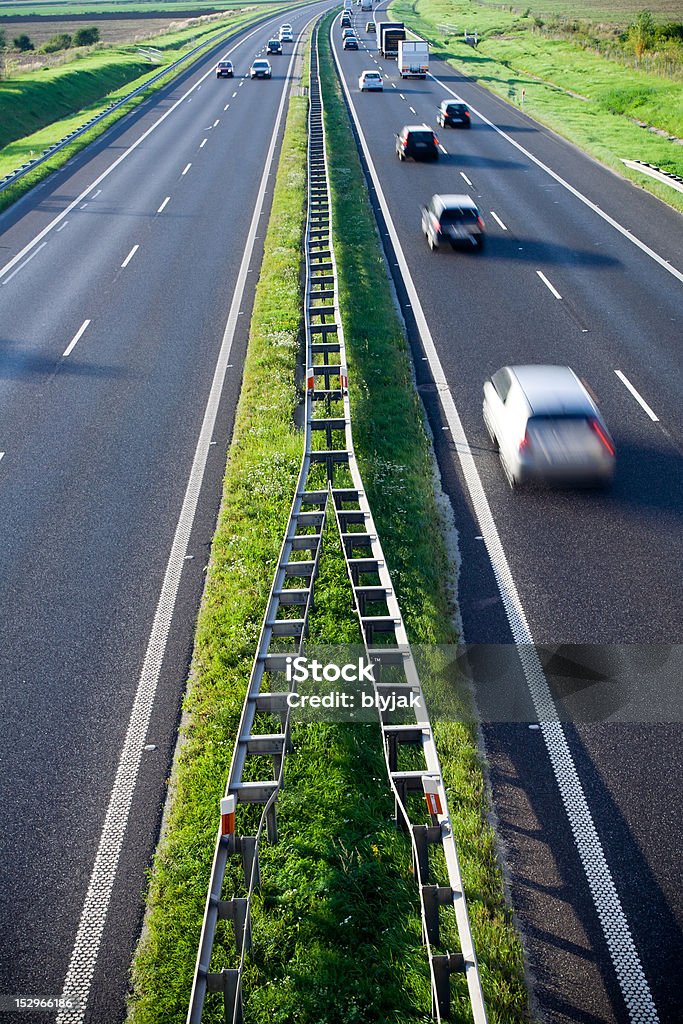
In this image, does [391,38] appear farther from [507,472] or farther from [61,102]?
[507,472]

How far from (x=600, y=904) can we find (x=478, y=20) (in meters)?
109

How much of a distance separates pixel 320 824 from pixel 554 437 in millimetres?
7269

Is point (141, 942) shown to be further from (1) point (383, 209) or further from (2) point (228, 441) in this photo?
(1) point (383, 209)

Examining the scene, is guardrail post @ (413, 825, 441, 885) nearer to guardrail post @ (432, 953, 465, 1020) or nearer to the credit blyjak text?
guardrail post @ (432, 953, 465, 1020)

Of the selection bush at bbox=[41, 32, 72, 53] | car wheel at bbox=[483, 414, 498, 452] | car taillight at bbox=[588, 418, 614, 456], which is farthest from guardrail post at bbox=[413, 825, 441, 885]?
bush at bbox=[41, 32, 72, 53]

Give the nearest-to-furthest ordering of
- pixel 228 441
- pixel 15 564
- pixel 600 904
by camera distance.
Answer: pixel 600 904 → pixel 15 564 → pixel 228 441

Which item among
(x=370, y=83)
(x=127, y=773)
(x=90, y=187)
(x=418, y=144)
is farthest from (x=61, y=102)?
(x=127, y=773)

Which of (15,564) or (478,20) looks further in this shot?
(478,20)

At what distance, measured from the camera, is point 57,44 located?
8375 centimetres

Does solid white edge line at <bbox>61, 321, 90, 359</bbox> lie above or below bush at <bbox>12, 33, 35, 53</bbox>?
below

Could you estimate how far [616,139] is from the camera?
39.2 m

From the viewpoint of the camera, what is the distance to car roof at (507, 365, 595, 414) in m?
13.3

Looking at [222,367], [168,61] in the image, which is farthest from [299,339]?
[168,61]

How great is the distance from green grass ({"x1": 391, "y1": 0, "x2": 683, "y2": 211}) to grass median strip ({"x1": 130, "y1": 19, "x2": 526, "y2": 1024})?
22.2 m
